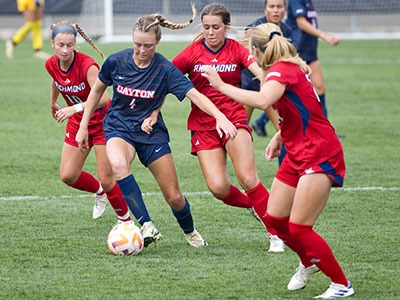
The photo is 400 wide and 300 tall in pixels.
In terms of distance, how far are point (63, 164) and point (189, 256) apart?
66.1 inches

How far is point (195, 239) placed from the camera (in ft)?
18.7

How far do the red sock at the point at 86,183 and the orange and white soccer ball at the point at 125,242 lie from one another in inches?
48.5

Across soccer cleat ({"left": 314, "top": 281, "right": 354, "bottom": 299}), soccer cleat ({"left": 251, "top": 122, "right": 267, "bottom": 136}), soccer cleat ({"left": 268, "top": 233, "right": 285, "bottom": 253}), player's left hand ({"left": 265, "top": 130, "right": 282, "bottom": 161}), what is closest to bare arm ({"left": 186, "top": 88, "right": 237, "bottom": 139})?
player's left hand ({"left": 265, "top": 130, "right": 282, "bottom": 161})

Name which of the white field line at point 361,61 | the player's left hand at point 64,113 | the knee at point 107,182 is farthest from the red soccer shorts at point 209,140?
the white field line at point 361,61

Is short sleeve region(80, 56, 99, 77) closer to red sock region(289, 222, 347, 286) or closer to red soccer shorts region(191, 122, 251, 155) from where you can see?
red soccer shorts region(191, 122, 251, 155)

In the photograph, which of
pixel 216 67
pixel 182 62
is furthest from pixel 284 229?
pixel 182 62

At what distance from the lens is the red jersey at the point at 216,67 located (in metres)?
5.86

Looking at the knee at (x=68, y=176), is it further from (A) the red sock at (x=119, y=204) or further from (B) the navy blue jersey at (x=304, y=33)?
(B) the navy blue jersey at (x=304, y=33)

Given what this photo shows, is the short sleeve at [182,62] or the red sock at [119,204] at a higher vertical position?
the short sleeve at [182,62]

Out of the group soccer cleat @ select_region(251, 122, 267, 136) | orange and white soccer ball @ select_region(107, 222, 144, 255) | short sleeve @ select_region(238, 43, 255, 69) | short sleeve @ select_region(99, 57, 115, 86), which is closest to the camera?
orange and white soccer ball @ select_region(107, 222, 144, 255)

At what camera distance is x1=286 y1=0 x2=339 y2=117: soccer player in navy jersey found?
971 centimetres

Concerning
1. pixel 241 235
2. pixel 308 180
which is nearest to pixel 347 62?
pixel 241 235

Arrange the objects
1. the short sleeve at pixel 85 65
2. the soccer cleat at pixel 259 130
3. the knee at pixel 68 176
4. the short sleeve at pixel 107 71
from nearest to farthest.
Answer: the short sleeve at pixel 107 71 → the short sleeve at pixel 85 65 → the knee at pixel 68 176 → the soccer cleat at pixel 259 130

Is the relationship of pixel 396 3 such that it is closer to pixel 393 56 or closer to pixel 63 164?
pixel 393 56
